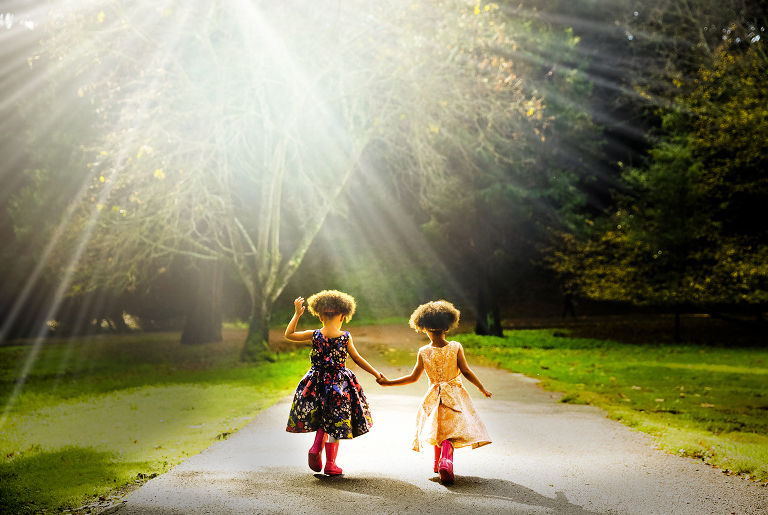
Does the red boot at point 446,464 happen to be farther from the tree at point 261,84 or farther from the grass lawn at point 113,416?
the tree at point 261,84

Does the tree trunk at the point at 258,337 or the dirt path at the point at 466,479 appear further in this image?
the tree trunk at the point at 258,337

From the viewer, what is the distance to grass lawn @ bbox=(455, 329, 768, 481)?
6.42 meters

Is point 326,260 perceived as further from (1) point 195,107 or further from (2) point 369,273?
(1) point 195,107

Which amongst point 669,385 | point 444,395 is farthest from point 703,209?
point 444,395

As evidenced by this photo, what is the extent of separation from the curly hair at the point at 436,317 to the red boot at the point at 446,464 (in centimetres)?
93

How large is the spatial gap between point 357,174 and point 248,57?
554 inches

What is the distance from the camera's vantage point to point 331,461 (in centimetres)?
510

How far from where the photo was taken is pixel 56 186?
782 inches

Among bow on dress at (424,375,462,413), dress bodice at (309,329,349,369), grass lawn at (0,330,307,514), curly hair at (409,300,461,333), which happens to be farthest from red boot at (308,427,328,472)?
grass lawn at (0,330,307,514)

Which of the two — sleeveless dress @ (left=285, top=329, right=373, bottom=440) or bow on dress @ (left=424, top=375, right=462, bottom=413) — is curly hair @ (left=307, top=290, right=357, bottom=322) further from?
bow on dress @ (left=424, top=375, right=462, bottom=413)

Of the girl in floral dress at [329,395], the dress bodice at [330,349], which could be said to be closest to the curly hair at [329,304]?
the girl in floral dress at [329,395]

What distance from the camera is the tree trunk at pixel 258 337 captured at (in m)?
15.3

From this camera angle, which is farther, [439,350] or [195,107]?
[195,107]

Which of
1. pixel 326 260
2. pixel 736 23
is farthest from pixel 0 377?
pixel 736 23
